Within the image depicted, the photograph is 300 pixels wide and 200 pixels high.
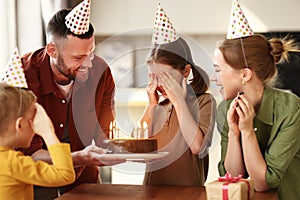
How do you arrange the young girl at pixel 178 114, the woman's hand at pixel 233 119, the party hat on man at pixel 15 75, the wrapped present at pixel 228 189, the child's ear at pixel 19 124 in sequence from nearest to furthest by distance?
the wrapped present at pixel 228 189, the child's ear at pixel 19 124, the party hat on man at pixel 15 75, the woman's hand at pixel 233 119, the young girl at pixel 178 114

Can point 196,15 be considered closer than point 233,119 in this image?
No

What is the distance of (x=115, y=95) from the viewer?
8.48ft

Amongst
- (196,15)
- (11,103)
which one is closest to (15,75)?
(11,103)

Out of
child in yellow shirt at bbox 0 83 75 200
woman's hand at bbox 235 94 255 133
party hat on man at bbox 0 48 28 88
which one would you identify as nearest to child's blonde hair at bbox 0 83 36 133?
child in yellow shirt at bbox 0 83 75 200

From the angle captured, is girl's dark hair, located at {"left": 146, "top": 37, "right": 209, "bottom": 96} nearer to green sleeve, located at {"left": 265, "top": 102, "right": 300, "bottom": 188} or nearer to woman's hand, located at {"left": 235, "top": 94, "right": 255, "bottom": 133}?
woman's hand, located at {"left": 235, "top": 94, "right": 255, "bottom": 133}

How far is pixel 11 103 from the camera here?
2055 millimetres

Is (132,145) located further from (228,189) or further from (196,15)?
(196,15)

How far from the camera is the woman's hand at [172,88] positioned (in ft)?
8.07

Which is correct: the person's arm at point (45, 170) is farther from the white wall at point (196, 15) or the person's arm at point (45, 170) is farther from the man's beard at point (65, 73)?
the white wall at point (196, 15)

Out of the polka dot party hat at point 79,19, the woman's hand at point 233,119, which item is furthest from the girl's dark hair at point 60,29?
the woman's hand at point 233,119

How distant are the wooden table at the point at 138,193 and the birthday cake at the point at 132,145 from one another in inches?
5.5

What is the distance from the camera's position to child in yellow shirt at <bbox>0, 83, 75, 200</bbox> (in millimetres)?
1985

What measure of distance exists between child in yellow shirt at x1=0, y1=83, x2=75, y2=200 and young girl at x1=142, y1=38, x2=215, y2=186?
536mm

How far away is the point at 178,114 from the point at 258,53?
1.21 feet
